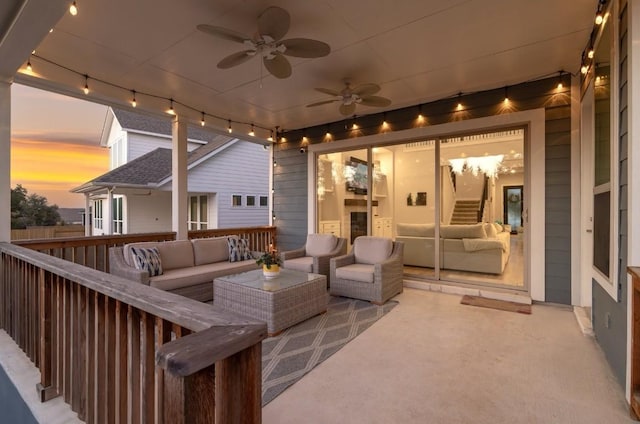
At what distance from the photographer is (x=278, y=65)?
3008mm

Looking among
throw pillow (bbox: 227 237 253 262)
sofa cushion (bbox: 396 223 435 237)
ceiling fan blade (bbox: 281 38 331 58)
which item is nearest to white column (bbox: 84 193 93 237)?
throw pillow (bbox: 227 237 253 262)

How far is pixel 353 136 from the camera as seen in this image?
232 inches

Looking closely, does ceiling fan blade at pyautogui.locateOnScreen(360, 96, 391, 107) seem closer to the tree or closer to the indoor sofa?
the indoor sofa

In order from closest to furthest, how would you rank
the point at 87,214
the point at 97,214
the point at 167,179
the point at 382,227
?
the point at 382,227
the point at 167,179
the point at 87,214
the point at 97,214

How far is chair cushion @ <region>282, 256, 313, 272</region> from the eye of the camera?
4.76 metres

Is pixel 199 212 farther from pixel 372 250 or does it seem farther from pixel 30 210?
pixel 372 250

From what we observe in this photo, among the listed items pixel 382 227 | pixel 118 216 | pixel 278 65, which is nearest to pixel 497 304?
pixel 382 227

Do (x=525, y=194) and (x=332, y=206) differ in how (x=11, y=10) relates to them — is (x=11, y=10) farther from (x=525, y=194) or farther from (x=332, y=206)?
(x=525, y=194)

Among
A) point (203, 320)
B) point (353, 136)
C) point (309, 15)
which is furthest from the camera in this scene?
point (353, 136)

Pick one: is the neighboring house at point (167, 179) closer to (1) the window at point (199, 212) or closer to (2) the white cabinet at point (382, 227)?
(1) the window at point (199, 212)

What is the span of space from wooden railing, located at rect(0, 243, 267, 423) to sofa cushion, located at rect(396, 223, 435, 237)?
4.81m

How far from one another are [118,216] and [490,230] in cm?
1046

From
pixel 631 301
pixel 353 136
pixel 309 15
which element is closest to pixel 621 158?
pixel 631 301

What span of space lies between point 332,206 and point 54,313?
4951mm
